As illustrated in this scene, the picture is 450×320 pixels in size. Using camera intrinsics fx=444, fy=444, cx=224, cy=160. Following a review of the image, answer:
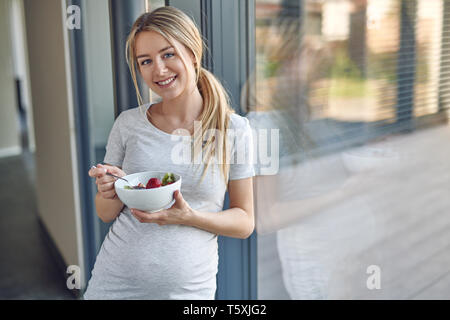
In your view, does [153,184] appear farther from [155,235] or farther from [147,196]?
[155,235]

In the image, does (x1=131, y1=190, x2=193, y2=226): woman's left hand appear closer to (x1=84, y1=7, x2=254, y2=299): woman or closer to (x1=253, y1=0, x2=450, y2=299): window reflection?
(x1=84, y1=7, x2=254, y2=299): woman

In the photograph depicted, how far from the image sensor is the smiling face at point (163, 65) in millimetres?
721

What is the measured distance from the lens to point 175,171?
77 centimetres

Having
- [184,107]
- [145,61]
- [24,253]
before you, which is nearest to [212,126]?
[184,107]

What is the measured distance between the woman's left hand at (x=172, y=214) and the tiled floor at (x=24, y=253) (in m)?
0.29

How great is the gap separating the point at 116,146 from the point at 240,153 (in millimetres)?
220

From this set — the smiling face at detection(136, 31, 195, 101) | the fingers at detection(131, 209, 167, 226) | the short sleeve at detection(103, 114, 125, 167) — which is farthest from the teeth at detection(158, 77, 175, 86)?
the fingers at detection(131, 209, 167, 226)

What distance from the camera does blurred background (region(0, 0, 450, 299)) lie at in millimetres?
890

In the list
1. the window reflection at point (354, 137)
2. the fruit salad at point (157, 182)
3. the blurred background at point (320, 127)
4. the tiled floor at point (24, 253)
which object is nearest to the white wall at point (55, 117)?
the blurred background at point (320, 127)

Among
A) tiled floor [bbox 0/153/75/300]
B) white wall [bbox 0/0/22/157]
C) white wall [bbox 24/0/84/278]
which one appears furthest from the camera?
white wall [bbox 0/0/22/157]

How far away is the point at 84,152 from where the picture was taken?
87cm

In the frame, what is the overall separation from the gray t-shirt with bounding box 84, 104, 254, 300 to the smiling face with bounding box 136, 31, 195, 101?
64 mm

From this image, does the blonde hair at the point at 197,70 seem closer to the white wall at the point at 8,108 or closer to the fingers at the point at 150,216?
the fingers at the point at 150,216
